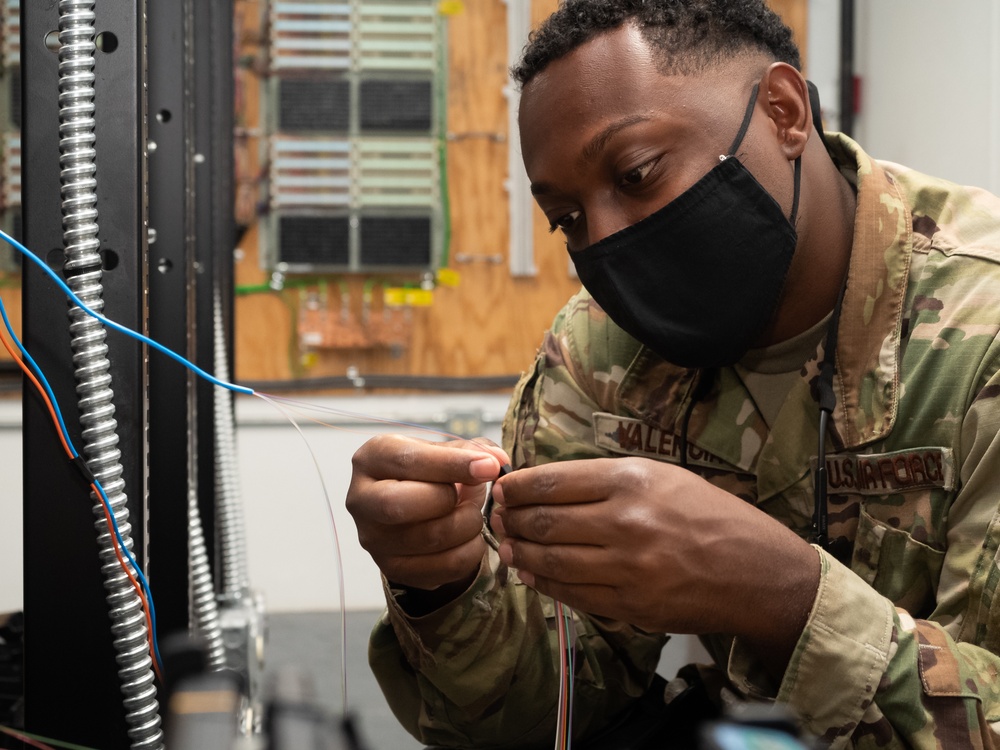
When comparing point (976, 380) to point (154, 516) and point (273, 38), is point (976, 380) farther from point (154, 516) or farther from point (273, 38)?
point (273, 38)

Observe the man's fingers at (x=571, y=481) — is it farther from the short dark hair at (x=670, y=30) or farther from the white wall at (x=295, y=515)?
the white wall at (x=295, y=515)

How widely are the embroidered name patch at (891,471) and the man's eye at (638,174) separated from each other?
0.39 m

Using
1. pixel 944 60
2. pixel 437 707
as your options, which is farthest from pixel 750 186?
pixel 944 60

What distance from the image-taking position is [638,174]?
954 millimetres

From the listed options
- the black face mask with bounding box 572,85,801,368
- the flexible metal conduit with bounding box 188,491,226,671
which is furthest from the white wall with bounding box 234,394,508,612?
the black face mask with bounding box 572,85,801,368

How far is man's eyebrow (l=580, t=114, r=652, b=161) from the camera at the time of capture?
36.9 inches

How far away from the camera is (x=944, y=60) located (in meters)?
2.75

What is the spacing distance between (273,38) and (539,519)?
2.82m

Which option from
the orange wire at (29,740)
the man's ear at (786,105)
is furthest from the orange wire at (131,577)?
the man's ear at (786,105)

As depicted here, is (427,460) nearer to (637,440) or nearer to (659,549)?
(659,549)

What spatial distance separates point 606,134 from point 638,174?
0.18ft

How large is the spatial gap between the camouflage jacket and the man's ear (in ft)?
0.34

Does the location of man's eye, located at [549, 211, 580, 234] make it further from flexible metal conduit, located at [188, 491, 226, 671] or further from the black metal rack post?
flexible metal conduit, located at [188, 491, 226, 671]

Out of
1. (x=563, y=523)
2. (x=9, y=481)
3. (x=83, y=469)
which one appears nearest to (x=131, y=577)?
(x=83, y=469)
